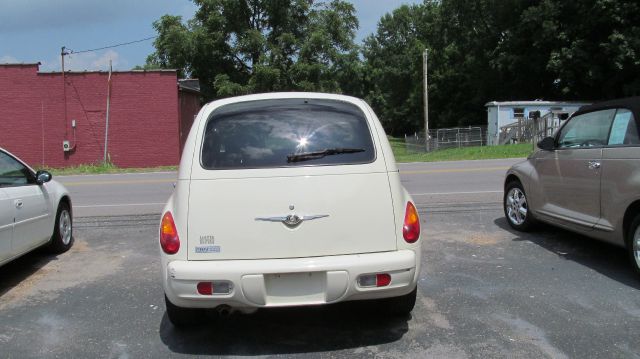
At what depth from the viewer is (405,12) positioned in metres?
89.8

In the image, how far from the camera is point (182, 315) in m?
4.43

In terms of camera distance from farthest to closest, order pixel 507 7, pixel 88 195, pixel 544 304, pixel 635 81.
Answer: pixel 507 7
pixel 635 81
pixel 88 195
pixel 544 304

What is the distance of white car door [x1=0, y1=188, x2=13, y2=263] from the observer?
554cm

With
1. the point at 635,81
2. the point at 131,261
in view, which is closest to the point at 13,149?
the point at 131,261

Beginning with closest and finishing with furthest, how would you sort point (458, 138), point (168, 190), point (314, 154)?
point (314, 154), point (168, 190), point (458, 138)

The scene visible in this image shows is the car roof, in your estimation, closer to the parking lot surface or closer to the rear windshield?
the parking lot surface

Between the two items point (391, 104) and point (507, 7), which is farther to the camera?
point (391, 104)

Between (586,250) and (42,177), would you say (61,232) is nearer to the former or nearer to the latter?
(42,177)

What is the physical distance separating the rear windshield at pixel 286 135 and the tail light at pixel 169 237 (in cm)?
47

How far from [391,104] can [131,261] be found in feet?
250

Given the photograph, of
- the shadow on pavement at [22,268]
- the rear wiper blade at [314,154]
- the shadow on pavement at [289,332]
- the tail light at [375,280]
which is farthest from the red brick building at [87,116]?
the tail light at [375,280]

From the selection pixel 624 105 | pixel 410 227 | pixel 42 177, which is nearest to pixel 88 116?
pixel 42 177

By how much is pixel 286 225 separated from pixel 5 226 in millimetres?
3192

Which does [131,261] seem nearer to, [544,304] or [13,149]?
[544,304]
